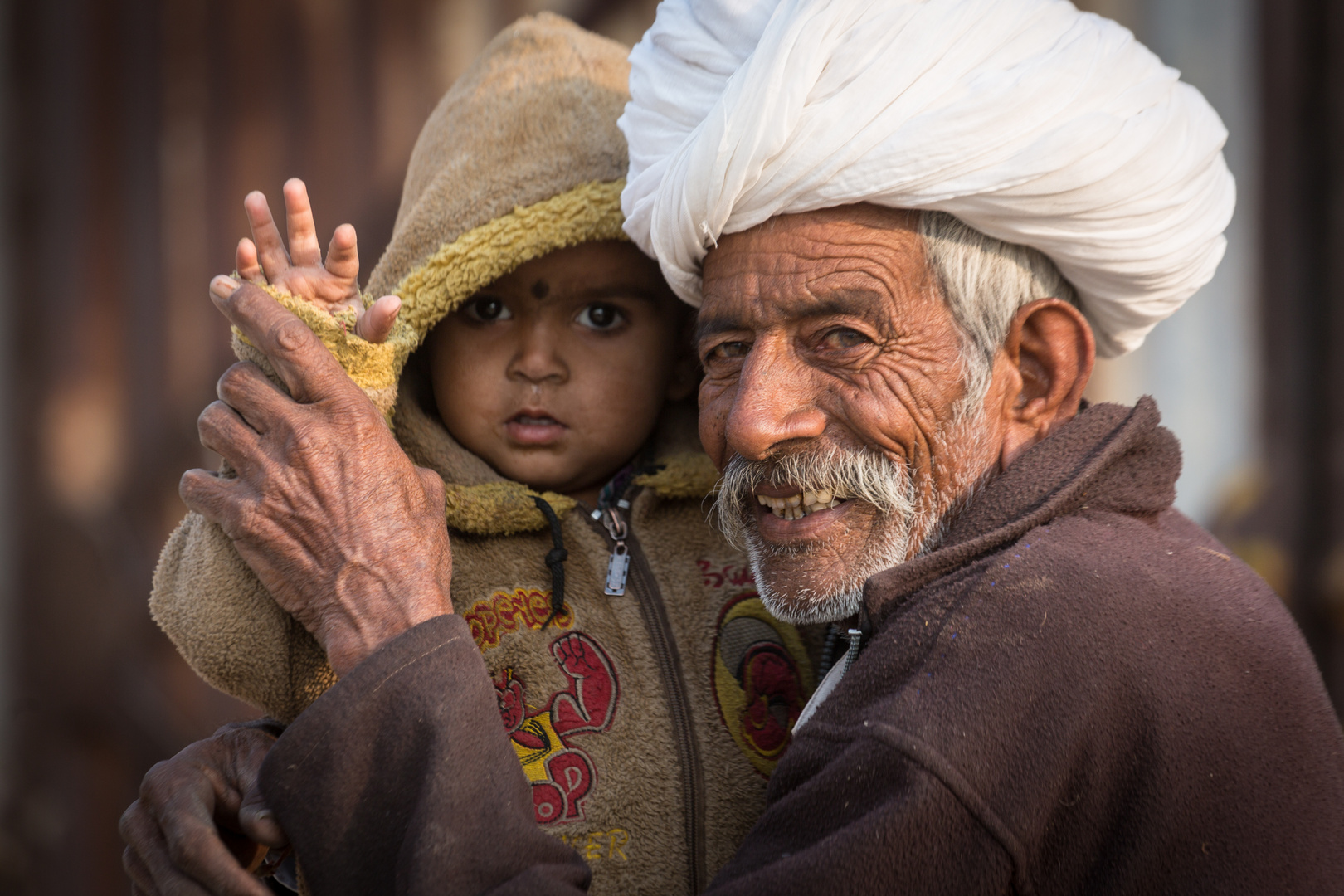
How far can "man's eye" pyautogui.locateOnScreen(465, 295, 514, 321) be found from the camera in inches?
83.7

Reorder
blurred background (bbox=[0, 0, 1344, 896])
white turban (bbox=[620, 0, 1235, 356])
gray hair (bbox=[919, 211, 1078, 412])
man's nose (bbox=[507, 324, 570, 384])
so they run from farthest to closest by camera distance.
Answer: blurred background (bbox=[0, 0, 1344, 896]), man's nose (bbox=[507, 324, 570, 384]), gray hair (bbox=[919, 211, 1078, 412]), white turban (bbox=[620, 0, 1235, 356])

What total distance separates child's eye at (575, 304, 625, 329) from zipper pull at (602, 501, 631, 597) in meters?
0.38

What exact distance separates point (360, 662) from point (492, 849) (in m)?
0.35

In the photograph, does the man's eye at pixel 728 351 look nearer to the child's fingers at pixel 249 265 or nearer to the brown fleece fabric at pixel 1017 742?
the brown fleece fabric at pixel 1017 742

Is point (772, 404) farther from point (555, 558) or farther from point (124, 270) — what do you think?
point (124, 270)

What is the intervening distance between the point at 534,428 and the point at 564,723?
0.60 m

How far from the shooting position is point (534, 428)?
2.09 m

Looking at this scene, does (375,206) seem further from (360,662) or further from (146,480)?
(360,662)

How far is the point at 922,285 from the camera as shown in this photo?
171cm

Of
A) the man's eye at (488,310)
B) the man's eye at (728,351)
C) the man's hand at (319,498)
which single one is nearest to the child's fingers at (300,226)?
the man's hand at (319,498)

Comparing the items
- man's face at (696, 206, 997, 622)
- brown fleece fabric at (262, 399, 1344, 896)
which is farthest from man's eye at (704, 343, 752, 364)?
brown fleece fabric at (262, 399, 1344, 896)

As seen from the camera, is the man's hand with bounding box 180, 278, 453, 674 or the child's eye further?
the child's eye

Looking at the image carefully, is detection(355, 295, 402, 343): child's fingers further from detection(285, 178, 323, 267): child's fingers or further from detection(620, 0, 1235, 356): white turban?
detection(620, 0, 1235, 356): white turban

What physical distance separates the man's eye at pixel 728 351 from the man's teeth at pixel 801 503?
0.90 feet
